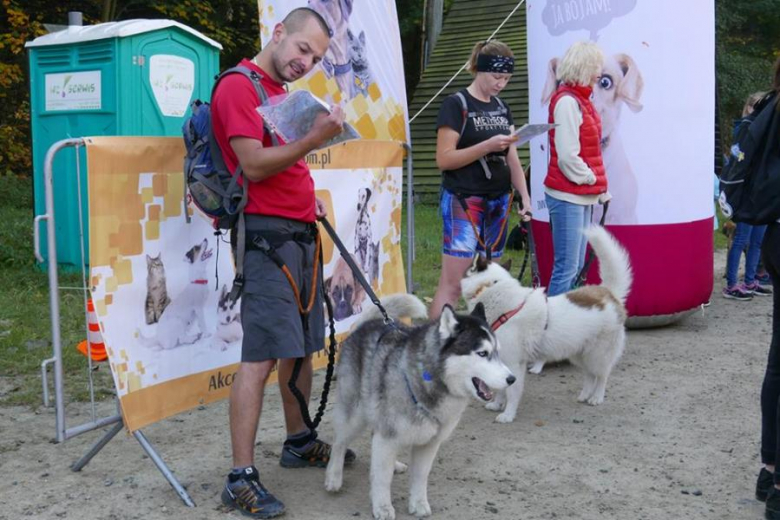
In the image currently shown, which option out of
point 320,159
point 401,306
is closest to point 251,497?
point 401,306

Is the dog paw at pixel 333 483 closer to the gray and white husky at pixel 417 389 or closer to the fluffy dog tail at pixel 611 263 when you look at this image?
the gray and white husky at pixel 417 389

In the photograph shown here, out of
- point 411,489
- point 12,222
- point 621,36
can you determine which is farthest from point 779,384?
point 12,222

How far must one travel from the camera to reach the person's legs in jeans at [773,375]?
11.4 ft

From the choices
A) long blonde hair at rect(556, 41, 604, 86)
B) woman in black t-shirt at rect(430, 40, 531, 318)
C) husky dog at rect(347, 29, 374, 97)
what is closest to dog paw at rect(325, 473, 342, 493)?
woman in black t-shirt at rect(430, 40, 531, 318)

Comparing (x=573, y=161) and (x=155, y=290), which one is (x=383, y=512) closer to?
(x=155, y=290)

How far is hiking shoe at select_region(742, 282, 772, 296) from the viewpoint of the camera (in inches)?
332

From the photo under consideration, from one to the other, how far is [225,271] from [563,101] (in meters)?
2.57

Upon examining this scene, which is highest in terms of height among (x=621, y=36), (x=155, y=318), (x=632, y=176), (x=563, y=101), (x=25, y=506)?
(x=621, y=36)

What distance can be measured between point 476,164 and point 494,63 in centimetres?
63

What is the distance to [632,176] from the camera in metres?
6.46

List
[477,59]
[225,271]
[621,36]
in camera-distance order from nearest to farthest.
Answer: [225,271]
[477,59]
[621,36]

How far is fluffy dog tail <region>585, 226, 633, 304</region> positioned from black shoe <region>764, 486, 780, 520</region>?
1.97 metres

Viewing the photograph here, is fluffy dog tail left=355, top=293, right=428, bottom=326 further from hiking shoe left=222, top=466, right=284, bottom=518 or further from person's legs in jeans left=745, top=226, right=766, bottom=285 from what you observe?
person's legs in jeans left=745, top=226, right=766, bottom=285

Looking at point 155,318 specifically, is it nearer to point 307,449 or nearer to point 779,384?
point 307,449
